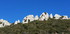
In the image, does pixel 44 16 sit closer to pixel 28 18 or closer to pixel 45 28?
pixel 28 18

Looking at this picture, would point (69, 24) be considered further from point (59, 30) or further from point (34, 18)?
point (34, 18)

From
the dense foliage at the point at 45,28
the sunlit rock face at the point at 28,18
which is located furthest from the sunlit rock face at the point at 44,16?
the dense foliage at the point at 45,28

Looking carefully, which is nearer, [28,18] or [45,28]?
[45,28]

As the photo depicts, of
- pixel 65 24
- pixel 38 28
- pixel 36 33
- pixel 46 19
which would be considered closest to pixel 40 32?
pixel 36 33

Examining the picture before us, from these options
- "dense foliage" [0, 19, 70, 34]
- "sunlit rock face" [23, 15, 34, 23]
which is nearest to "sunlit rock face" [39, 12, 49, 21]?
"sunlit rock face" [23, 15, 34, 23]

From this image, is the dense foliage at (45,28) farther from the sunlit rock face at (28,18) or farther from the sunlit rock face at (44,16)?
the sunlit rock face at (28,18)

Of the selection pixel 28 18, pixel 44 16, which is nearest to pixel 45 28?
pixel 44 16

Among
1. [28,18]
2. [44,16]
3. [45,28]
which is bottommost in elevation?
[45,28]

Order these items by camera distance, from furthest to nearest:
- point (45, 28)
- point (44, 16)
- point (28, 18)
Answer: point (28, 18) < point (44, 16) < point (45, 28)

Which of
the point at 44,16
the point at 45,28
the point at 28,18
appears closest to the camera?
the point at 45,28

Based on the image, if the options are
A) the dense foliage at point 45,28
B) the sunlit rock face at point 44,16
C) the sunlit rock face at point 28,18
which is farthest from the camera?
the sunlit rock face at point 28,18

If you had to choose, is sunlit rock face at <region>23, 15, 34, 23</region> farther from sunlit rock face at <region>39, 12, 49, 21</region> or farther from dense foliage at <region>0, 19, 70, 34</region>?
dense foliage at <region>0, 19, 70, 34</region>

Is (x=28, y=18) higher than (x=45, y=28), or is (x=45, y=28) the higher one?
(x=28, y=18)

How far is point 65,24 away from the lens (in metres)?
94.8
